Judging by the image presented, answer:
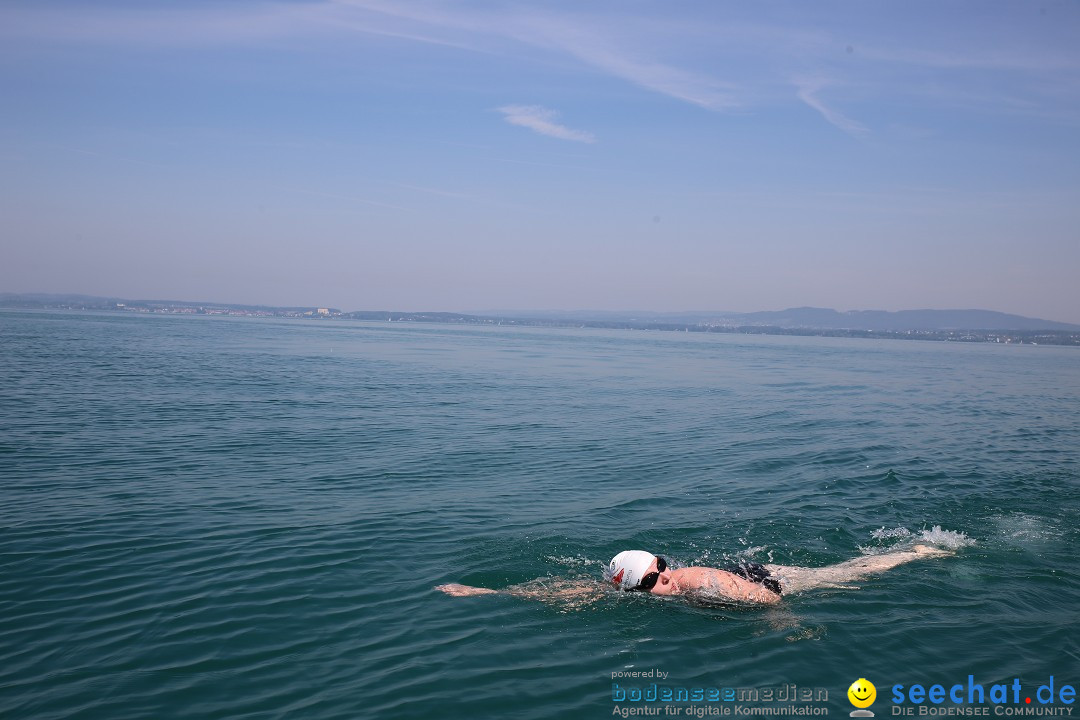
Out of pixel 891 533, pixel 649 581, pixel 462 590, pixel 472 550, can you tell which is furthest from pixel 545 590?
pixel 891 533

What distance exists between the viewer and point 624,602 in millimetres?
11109

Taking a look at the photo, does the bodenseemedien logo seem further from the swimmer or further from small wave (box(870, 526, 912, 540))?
small wave (box(870, 526, 912, 540))

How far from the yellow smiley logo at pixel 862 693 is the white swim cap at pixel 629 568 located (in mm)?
3276

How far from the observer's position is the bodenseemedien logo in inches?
322

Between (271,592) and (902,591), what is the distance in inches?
→ 435

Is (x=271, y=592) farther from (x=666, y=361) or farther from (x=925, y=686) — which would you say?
(x=666, y=361)

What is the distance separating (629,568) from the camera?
10.8 metres

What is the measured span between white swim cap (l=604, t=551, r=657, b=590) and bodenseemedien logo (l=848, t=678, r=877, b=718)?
3.29m

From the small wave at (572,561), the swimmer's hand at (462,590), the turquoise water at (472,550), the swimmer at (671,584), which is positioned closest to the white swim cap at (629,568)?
the swimmer at (671,584)

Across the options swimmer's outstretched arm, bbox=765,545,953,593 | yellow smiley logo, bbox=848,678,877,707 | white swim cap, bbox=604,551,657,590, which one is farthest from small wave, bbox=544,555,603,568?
yellow smiley logo, bbox=848,678,877,707

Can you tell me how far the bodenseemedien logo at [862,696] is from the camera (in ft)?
26.8

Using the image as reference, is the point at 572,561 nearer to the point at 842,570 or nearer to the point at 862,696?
the point at 842,570

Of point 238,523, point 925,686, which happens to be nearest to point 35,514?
point 238,523

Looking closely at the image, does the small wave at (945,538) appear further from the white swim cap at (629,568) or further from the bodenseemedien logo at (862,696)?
the white swim cap at (629,568)
